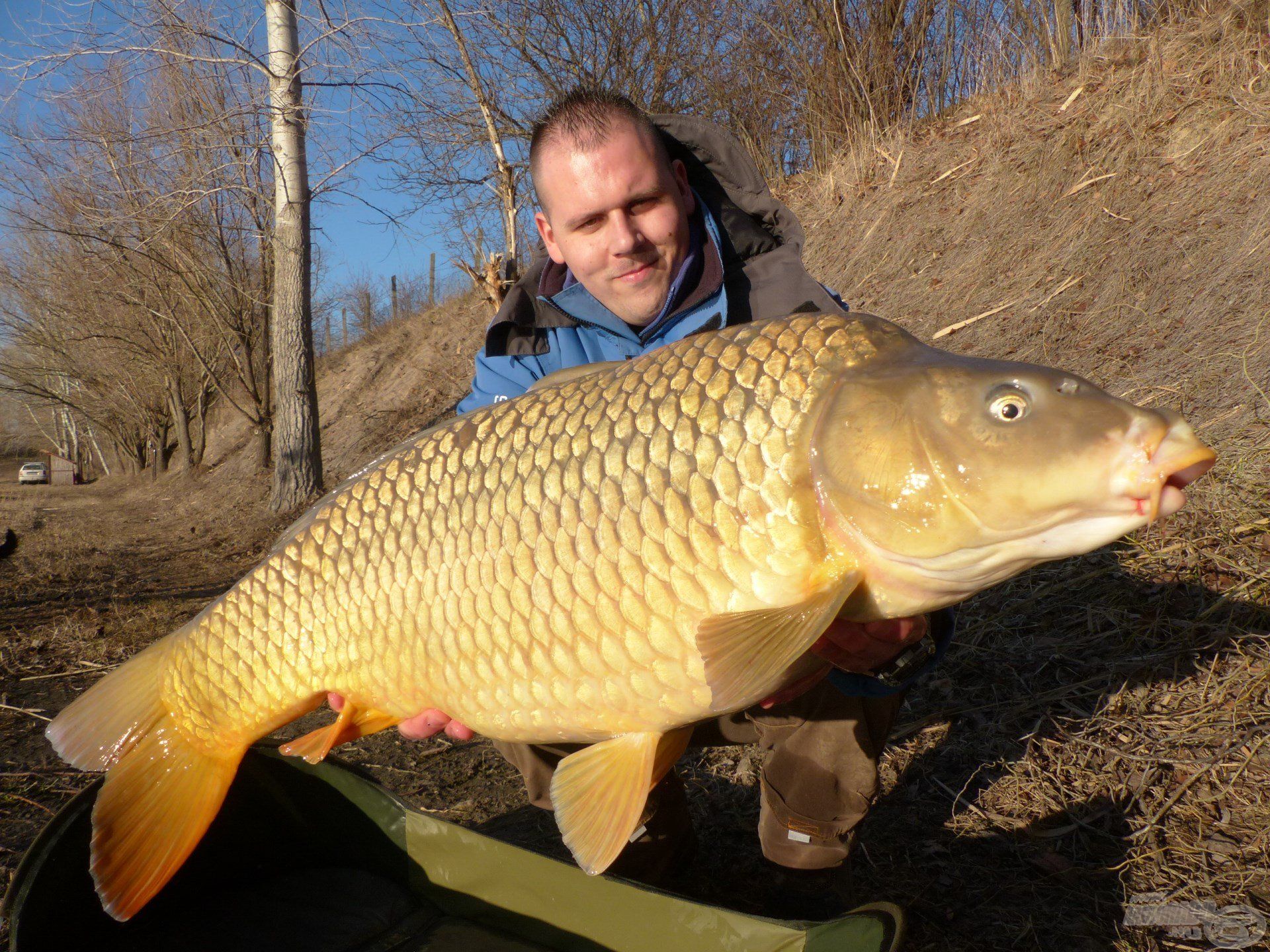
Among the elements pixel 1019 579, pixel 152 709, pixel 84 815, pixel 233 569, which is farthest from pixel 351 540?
pixel 233 569

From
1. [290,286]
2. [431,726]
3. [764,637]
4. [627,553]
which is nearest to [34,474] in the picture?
[290,286]

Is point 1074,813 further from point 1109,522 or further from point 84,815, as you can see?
point 84,815

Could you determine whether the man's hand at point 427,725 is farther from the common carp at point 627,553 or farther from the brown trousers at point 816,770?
the brown trousers at point 816,770

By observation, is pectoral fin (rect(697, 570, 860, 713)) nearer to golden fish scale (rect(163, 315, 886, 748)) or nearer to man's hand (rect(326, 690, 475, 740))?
golden fish scale (rect(163, 315, 886, 748))

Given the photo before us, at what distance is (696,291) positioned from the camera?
1.80 meters

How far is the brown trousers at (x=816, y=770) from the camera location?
4.81ft

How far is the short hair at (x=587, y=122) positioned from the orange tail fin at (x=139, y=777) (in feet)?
4.23

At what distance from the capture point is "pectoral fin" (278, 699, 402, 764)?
1.30 meters

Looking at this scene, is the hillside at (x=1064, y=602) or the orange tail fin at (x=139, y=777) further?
the hillside at (x=1064, y=602)

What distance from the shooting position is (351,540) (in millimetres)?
1257

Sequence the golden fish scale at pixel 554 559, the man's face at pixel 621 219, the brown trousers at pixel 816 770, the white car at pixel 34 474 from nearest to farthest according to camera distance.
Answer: the golden fish scale at pixel 554 559 < the brown trousers at pixel 816 770 < the man's face at pixel 621 219 < the white car at pixel 34 474

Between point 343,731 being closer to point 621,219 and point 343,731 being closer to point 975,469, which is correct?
point 975,469

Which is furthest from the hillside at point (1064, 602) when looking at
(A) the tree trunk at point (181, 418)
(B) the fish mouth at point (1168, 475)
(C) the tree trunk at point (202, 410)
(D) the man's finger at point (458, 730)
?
(C) the tree trunk at point (202, 410)

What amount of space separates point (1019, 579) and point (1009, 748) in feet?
2.44
